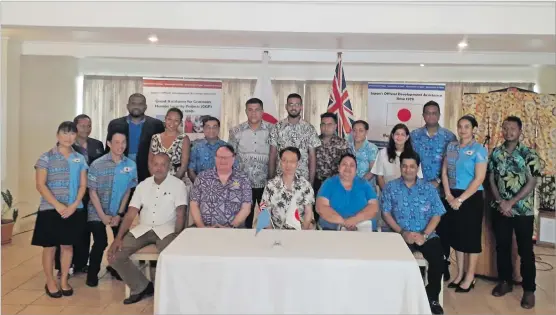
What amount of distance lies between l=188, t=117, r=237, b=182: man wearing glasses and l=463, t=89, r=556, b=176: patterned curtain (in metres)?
3.66

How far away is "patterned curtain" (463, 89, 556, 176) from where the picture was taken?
20.3ft

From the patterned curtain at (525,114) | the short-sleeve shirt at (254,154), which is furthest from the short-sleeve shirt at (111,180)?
the patterned curtain at (525,114)

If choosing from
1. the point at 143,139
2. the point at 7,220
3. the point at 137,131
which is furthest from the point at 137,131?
the point at 7,220

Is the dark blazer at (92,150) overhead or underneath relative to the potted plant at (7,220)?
overhead

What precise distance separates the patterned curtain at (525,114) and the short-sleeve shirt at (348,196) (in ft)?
10.9

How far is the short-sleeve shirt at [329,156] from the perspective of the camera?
445 centimetres

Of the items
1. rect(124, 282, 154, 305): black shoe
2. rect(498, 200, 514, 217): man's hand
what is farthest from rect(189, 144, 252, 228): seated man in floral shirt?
rect(498, 200, 514, 217): man's hand

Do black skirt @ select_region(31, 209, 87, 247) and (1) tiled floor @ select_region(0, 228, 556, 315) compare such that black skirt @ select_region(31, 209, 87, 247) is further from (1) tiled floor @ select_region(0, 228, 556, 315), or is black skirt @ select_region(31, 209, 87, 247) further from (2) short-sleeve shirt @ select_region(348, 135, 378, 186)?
(2) short-sleeve shirt @ select_region(348, 135, 378, 186)

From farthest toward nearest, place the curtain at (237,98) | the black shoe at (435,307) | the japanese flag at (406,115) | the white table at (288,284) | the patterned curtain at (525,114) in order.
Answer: the curtain at (237,98), the japanese flag at (406,115), the patterned curtain at (525,114), the black shoe at (435,307), the white table at (288,284)

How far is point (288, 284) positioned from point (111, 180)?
221 centimetres

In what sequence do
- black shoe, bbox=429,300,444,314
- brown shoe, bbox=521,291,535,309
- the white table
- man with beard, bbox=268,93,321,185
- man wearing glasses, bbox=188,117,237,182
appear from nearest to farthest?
the white table
black shoe, bbox=429,300,444,314
brown shoe, bbox=521,291,535,309
man with beard, bbox=268,93,321,185
man wearing glasses, bbox=188,117,237,182

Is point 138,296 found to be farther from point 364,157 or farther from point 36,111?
point 36,111

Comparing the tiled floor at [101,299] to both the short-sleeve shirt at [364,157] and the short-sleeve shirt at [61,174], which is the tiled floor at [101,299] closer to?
the short-sleeve shirt at [61,174]

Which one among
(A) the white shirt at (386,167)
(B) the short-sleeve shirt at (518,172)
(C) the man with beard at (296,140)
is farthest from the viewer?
(C) the man with beard at (296,140)
